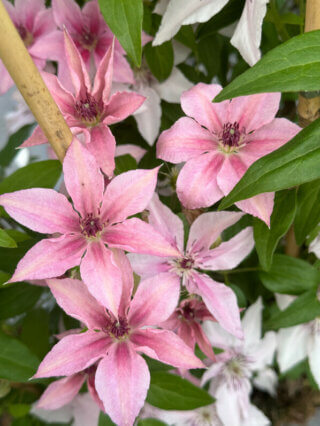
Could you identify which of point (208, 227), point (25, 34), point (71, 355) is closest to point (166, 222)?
point (208, 227)

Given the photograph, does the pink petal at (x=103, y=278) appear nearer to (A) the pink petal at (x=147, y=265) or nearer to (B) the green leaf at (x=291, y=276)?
(A) the pink petal at (x=147, y=265)

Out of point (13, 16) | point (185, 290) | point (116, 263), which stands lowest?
point (185, 290)

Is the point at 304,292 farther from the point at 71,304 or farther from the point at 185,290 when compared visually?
the point at 71,304

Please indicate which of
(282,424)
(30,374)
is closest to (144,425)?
(30,374)

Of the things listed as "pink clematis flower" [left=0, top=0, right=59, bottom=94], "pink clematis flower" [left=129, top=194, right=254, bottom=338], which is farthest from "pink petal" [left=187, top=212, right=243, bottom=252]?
"pink clematis flower" [left=0, top=0, right=59, bottom=94]

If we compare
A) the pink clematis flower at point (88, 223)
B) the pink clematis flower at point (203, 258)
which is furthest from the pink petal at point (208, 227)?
the pink clematis flower at point (88, 223)

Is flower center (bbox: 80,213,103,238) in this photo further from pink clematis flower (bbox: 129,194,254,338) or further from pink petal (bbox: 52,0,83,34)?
pink petal (bbox: 52,0,83,34)
